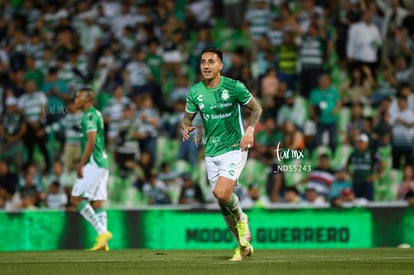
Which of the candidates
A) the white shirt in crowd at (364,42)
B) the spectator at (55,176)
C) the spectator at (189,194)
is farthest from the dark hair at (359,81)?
the spectator at (55,176)

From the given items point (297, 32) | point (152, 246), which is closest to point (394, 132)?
point (297, 32)

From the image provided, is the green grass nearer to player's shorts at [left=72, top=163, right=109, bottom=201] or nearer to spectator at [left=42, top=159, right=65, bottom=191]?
player's shorts at [left=72, top=163, right=109, bottom=201]

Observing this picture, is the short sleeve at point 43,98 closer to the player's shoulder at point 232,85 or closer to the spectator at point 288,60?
the spectator at point 288,60

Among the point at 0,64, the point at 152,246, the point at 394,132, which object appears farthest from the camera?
the point at 0,64

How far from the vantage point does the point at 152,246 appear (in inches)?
797

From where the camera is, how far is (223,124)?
13523 mm

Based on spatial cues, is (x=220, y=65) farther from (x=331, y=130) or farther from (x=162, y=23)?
(x=162, y=23)

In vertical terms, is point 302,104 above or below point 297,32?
below

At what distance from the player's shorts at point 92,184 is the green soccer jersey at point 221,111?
4.35m

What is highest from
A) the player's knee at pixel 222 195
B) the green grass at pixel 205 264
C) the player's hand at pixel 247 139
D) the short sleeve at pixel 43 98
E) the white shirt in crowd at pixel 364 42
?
the white shirt in crowd at pixel 364 42

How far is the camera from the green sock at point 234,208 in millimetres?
13297

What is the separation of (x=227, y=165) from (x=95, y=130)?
4460 millimetres

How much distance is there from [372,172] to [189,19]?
706cm

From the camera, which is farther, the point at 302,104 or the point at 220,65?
the point at 302,104
